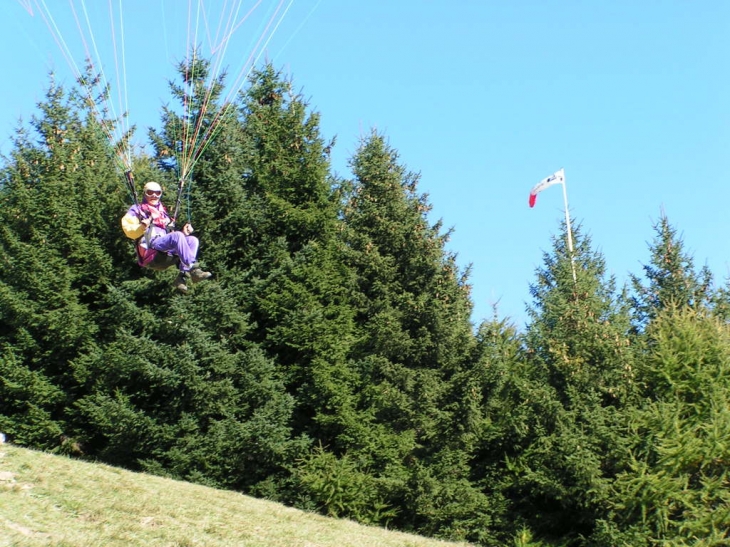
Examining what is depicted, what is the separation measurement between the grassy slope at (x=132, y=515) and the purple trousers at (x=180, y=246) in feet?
14.2

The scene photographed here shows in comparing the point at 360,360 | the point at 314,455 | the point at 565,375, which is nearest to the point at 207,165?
the point at 360,360

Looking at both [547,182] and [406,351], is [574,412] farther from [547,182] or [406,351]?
[547,182]

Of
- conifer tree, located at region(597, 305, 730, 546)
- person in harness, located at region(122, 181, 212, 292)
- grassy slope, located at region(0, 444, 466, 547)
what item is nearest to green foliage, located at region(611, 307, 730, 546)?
conifer tree, located at region(597, 305, 730, 546)

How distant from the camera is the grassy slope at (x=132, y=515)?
13117 millimetres

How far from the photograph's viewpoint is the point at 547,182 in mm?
32281

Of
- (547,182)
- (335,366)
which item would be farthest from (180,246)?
(547,182)

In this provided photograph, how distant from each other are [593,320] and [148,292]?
12666 millimetres

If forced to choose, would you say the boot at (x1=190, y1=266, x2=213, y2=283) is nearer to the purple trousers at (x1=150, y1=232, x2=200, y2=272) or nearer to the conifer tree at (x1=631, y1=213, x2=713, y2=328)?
the purple trousers at (x1=150, y1=232, x2=200, y2=272)

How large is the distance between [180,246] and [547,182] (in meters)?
21.3

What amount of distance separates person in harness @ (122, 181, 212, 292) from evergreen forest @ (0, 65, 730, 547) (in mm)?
8354

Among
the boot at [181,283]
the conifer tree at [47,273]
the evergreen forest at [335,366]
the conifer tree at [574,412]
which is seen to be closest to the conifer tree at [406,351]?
the evergreen forest at [335,366]

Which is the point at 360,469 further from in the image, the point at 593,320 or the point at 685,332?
the point at 685,332

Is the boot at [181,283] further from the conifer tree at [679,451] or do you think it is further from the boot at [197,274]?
the conifer tree at [679,451]

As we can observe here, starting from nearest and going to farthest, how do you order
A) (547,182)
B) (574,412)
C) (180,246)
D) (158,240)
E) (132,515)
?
(180,246)
(158,240)
(132,515)
(574,412)
(547,182)
